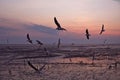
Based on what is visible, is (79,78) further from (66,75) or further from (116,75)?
(116,75)

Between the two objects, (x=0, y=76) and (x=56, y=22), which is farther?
(x=0, y=76)

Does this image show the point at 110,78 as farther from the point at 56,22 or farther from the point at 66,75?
the point at 56,22

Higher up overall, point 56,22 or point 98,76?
point 56,22

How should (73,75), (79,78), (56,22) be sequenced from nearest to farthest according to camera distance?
(56,22)
(79,78)
(73,75)

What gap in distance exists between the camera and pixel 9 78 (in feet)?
81.7

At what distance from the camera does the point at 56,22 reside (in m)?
12.6

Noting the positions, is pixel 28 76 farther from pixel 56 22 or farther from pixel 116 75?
pixel 56 22

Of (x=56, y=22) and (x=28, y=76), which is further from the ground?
(x=56, y=22)

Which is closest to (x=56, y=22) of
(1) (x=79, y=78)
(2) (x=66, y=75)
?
(1) (x=79, y=78)

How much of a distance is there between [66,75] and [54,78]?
172 cm

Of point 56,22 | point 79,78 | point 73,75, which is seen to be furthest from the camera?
point 73,75

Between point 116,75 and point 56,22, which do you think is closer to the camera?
point 56,22

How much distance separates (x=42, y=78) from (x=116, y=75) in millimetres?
6319

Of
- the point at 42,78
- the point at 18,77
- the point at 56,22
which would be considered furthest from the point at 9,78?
the point at 56,22
